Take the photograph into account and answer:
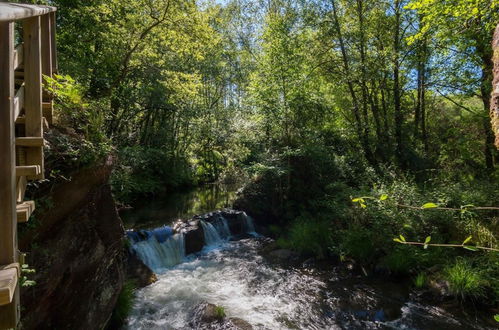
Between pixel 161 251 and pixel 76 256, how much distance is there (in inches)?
219

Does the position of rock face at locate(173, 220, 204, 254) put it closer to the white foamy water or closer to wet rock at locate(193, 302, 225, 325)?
the white foamy water

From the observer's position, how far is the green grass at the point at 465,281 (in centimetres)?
674

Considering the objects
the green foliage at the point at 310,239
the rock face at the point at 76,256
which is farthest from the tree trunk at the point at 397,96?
the rock face at the point at 76,256

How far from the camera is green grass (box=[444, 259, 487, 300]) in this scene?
6742 mm

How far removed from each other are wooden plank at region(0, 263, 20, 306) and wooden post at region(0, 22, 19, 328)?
0.08 meters

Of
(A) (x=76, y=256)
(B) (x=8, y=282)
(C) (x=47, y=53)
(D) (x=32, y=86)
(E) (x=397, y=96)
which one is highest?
(E) (x=397, y=96)

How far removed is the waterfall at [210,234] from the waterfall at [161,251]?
1206 mm

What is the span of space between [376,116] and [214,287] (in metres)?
10.8

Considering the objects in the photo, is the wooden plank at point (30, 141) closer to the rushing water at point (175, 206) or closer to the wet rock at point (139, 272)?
the wet rock at point (139, 272)

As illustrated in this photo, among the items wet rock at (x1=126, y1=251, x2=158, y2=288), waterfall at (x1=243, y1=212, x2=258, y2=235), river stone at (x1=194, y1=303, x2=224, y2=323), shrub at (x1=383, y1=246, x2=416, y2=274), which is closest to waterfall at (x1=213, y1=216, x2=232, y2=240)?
waterfall at (x1=243, y1=212, x2=258, y2=235)

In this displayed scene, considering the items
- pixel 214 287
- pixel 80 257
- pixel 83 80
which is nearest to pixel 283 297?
pixel 214 287

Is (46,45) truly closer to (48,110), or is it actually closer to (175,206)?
(48,110)

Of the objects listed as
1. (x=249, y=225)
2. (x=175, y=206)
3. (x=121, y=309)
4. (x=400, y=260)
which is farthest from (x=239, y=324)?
(x=175, y=206)

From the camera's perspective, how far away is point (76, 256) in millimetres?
4461
